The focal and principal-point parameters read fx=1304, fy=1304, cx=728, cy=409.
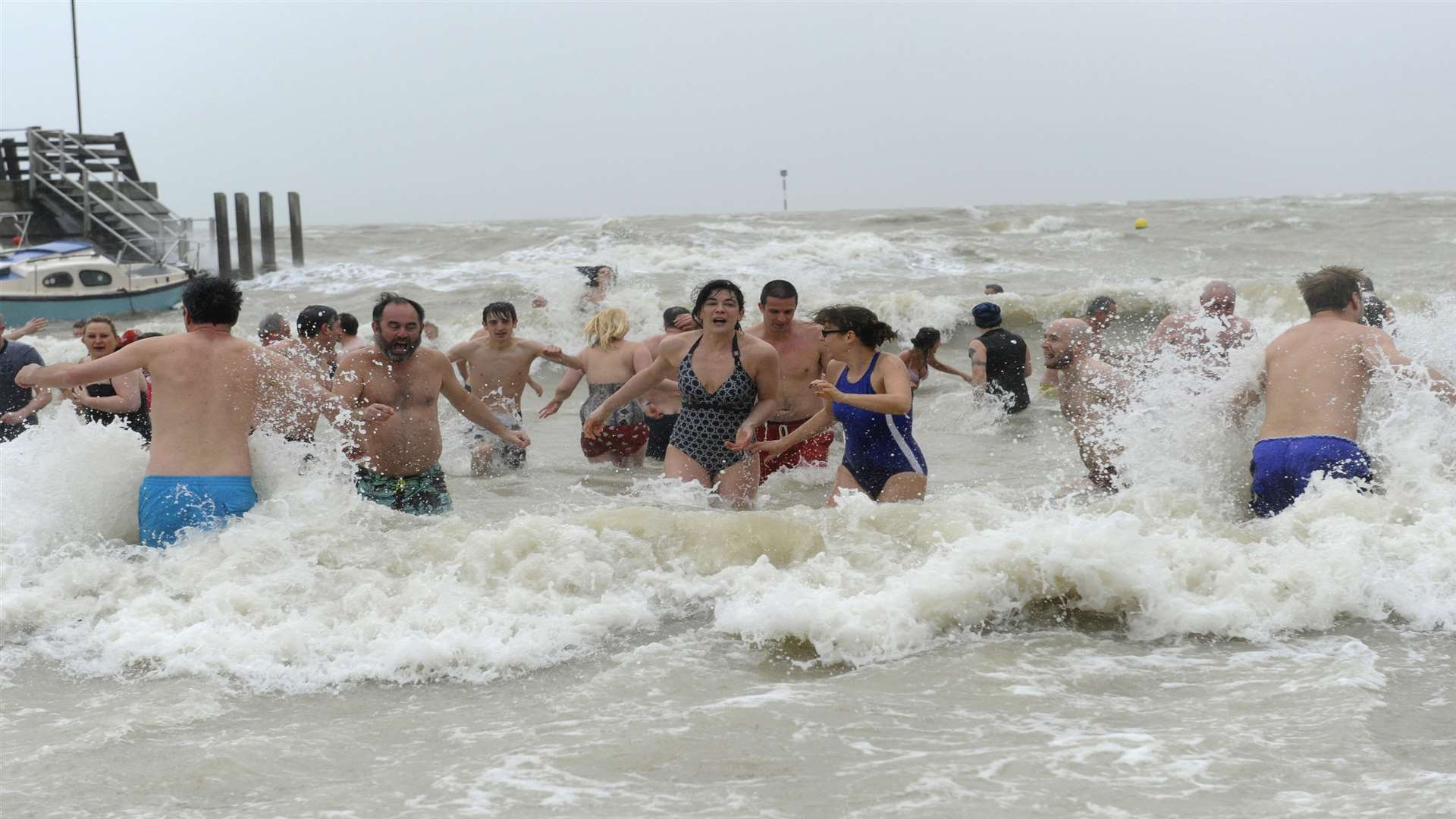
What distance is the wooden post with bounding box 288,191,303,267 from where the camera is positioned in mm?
30641

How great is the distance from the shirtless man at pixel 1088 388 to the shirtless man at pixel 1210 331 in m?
0.46

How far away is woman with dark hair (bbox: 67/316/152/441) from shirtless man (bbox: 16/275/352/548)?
2648 mm

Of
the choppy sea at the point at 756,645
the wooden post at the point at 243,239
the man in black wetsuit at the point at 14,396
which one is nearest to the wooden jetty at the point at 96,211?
the wooden post at the point at 243,239

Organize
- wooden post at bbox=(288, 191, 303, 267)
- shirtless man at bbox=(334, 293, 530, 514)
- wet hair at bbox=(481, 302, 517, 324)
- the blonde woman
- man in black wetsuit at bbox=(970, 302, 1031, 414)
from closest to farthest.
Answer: shirtless man at bbox=(334, 293, 530, 514), wet hair at bbox=(481, 302, 517, 324), the blonde woman, man in black wetsuit at bbox=(970, 302, 1031, 414), wooden post at bbox=(288, 191, 303, 267)

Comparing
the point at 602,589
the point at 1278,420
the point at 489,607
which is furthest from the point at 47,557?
the point at 1278,420

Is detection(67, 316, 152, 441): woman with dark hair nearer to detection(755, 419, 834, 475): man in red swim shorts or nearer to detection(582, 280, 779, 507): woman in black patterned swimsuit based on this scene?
detection(582, 280, 779, 507): woman in black patterned swimsuit

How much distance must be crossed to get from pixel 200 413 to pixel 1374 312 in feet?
20.3

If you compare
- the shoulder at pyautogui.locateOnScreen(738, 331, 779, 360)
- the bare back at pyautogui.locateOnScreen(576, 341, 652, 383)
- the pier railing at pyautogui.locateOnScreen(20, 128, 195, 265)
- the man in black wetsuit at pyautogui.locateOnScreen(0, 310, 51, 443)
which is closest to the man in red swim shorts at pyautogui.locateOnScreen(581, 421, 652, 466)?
the bare back at pyautogui.locateOnScreen(576, 341, 652, 383)

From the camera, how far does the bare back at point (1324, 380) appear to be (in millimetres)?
5879

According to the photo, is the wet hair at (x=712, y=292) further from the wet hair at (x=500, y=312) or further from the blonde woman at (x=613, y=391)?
the wet hair at (x=500, y=312)

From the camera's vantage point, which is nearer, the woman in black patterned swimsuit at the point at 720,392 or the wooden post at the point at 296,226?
the woman in black patterned swimsuit at the point at 720,392

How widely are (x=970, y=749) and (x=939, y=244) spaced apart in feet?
83.1

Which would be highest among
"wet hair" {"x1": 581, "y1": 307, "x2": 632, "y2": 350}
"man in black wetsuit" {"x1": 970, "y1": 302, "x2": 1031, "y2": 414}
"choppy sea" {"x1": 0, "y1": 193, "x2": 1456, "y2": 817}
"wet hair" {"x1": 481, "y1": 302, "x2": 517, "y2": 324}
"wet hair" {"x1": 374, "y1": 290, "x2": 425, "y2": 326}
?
"wet hair" {"x1": 374, "y1": 290, "x2": 425, "y2": 326}

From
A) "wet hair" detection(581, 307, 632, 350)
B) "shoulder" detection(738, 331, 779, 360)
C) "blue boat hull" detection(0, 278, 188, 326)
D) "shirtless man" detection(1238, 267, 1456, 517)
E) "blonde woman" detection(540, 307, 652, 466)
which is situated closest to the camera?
"shirtless man" detection(1238, 267, 1456, 517)
